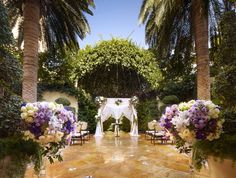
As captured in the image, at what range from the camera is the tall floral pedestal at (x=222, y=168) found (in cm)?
200

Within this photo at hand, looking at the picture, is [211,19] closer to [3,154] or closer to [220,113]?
[220,113]

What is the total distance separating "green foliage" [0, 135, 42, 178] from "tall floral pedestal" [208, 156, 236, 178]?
161 cm

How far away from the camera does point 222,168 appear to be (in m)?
2.05

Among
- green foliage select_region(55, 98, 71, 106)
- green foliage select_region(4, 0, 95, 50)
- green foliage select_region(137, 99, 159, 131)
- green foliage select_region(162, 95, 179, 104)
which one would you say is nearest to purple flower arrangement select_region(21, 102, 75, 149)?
green foliage select_region(4, 0, 95, 50)

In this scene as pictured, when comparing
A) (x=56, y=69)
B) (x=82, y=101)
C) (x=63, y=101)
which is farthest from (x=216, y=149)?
(x=56, y=69)

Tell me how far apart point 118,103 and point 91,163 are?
7853 millimetres

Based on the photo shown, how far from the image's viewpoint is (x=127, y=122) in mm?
13805

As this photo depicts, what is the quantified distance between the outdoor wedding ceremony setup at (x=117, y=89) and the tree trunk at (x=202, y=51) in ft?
0.09

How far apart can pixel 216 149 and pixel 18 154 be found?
1733 millimetres

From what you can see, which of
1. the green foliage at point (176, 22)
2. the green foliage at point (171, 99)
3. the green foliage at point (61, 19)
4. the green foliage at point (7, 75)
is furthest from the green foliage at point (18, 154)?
the green foliage at point (171, 99)

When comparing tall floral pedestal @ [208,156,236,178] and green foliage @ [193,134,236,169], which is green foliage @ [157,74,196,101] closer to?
green foliage @ [193,134,236,169]

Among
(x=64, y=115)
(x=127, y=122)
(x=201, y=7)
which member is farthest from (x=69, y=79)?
(x=64, y=115)

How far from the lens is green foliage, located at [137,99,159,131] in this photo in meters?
13.0

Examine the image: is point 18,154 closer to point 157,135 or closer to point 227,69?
point 227,69
